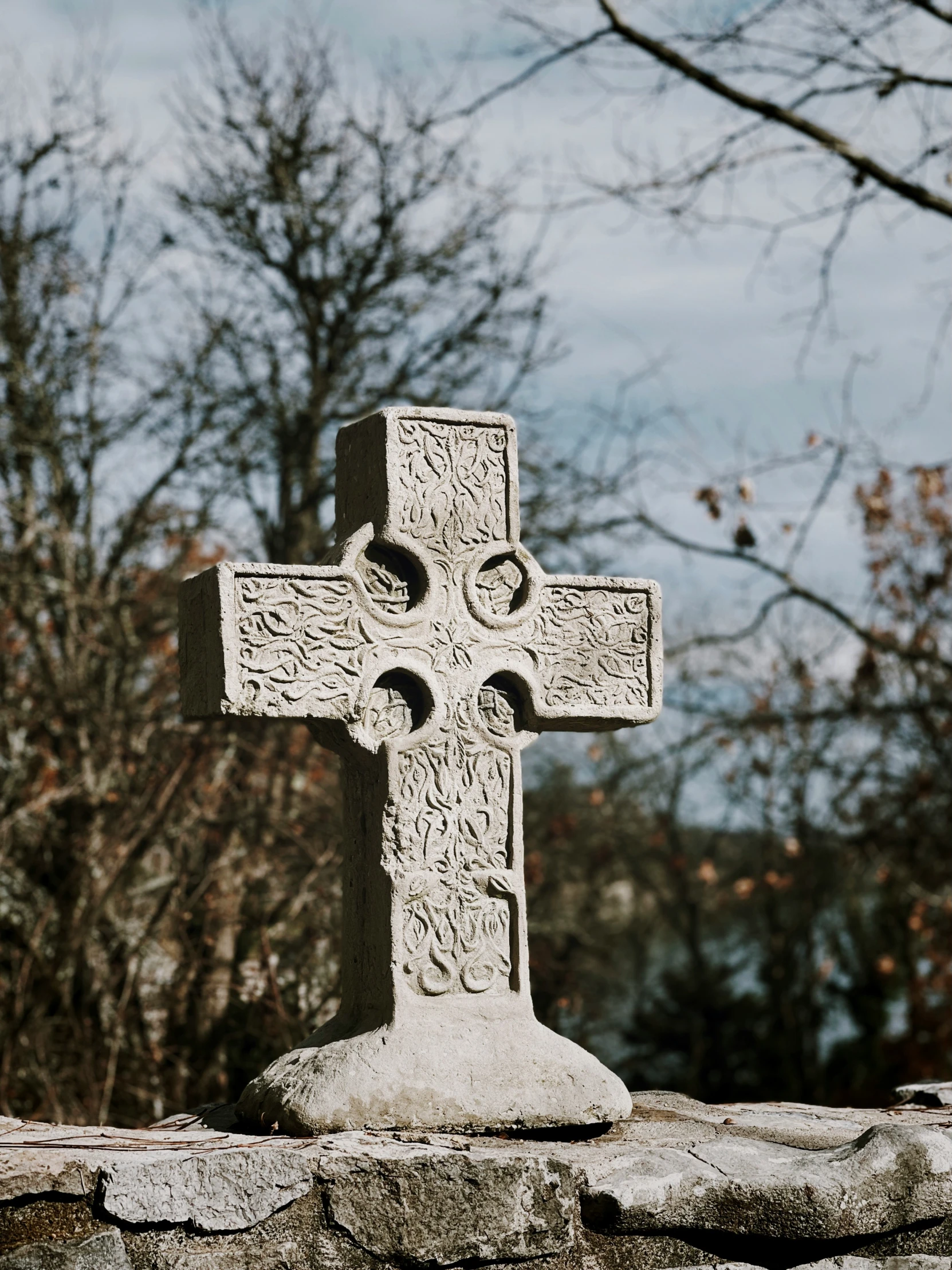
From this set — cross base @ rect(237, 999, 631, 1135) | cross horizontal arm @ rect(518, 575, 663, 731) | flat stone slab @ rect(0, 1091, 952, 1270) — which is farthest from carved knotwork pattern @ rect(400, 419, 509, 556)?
flat stone slab @ rect(0, 1091, 952, 1270)

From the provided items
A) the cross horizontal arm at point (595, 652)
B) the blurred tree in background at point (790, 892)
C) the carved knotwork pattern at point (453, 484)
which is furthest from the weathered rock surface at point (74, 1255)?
the blurred tree in background at point (790, 892)

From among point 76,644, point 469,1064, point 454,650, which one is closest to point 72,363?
point 76,644

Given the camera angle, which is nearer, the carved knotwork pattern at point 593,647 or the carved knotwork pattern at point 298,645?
the carved knotwork pattern at point 298,645

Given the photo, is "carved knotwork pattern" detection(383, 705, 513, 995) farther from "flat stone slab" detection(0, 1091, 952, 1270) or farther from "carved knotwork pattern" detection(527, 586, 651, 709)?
"flat stone slab" detection(0, 1091, 952, 1270)

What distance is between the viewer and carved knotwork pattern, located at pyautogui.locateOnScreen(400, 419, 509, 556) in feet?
12.8

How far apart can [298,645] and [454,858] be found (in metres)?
0.68

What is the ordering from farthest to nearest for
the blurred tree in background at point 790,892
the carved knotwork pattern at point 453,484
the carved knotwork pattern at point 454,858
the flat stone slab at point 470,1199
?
the blurred tree in background at point 790,892, the carved knotwork pattern at point 453,484, the carved knotwork pattern at point 454,858, the flat stone slab at point 470,1199

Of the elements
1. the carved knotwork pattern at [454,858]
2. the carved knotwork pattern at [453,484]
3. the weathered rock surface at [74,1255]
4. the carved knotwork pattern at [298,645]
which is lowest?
the weathered rock surface at [74,1255]

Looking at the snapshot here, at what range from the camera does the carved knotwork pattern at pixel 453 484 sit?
392 centimetres

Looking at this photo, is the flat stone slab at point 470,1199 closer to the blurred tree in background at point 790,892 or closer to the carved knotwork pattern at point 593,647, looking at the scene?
the carved knotwork pattern at point 593,647

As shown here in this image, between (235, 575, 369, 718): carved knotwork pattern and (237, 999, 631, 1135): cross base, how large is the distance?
2.72 ft

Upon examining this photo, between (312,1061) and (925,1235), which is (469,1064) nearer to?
(312,1061)

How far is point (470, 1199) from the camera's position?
127 inches

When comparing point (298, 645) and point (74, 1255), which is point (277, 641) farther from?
point (74, 1255)
